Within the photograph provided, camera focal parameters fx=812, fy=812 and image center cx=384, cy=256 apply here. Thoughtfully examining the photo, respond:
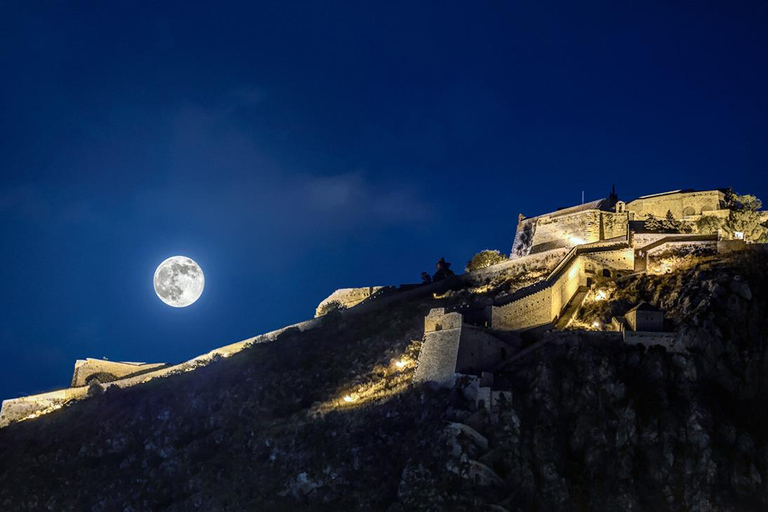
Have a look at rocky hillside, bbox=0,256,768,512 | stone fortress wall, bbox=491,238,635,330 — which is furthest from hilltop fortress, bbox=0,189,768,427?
rocky hillside, bbox=0,256,768,512

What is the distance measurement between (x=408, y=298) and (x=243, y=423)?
2719 cm

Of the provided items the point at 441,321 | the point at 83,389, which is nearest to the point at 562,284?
the point at 441,321

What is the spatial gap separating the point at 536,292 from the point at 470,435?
1771 centimetres

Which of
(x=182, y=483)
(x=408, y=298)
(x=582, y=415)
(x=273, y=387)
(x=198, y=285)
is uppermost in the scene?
(x=198, y=285)

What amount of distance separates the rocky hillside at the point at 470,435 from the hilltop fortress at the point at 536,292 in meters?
2.32

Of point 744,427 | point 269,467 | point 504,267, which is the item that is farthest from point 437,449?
point 504,267

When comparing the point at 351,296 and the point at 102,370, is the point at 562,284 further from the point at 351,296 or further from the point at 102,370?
the point at 102,370

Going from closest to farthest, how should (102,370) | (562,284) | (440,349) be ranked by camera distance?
(440,349), (562,284), (102,370)

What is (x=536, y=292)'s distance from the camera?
65.5 metres

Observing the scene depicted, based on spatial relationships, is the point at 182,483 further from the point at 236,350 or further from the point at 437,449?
the point at 236,350

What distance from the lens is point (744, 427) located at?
2067 inches

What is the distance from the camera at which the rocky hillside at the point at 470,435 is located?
49.9 metres

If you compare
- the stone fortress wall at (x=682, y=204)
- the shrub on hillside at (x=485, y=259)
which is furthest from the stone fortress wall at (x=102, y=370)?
the stone fortress wall at (x=682, y=204)

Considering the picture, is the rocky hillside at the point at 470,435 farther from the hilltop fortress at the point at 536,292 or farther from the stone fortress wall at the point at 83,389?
the stone fortress wall at the point at 83,389
